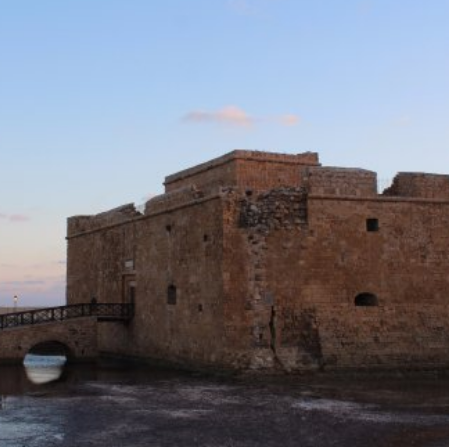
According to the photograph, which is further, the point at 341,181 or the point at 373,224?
the point at 373,224

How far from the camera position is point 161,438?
10.5m

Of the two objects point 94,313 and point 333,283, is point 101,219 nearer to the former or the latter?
point 94,313

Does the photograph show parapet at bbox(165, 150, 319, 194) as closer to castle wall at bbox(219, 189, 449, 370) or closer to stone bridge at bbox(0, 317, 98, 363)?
castle wall at bbox(219, 189, 449, 370)

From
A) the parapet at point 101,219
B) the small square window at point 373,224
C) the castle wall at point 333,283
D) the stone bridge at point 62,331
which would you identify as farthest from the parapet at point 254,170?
the stone bridge at point 62,331

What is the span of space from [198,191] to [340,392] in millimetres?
7445

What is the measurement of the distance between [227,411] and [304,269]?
20.9ft

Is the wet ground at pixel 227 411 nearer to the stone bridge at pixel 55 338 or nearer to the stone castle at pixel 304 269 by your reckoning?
the stone castle at pixel 304 269

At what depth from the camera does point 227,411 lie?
12938mm

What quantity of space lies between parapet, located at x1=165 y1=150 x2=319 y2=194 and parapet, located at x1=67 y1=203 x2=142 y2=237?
4.09 meters

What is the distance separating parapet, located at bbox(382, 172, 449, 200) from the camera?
2011cm

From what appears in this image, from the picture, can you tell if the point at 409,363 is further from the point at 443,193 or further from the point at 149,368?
the point at 149,368

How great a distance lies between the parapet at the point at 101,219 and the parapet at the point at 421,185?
29.7 ft

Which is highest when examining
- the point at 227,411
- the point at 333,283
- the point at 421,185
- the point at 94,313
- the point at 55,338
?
the point at 421,185

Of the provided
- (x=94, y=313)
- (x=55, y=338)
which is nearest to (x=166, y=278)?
(x=55, y=338)
